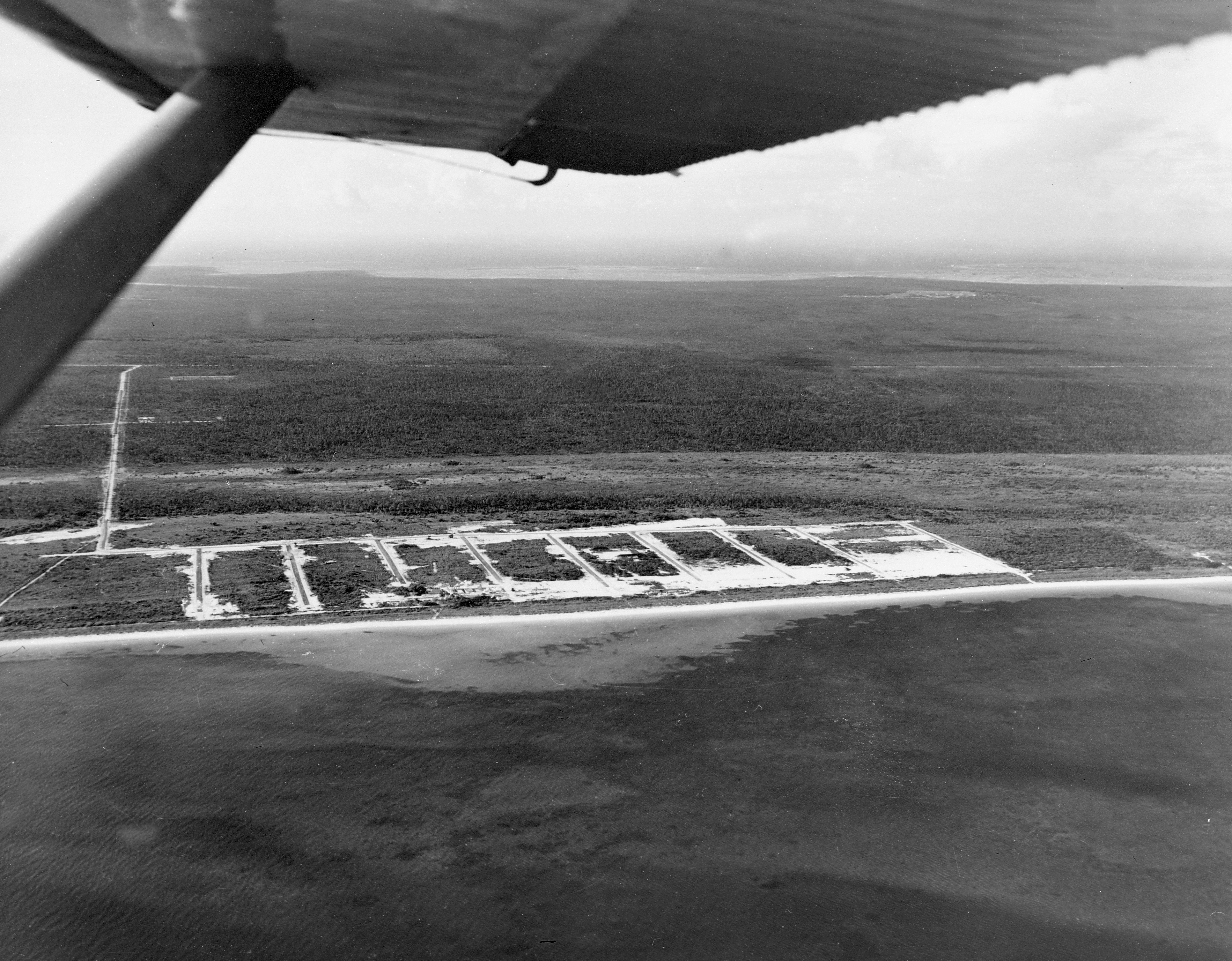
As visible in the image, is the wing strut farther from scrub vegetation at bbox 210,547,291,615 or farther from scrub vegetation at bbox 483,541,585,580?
scrub vegetation at bbox 483,541,585,580

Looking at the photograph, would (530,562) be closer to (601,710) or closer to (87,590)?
(601,710)

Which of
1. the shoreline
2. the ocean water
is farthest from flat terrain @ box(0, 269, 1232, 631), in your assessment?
the ocean water

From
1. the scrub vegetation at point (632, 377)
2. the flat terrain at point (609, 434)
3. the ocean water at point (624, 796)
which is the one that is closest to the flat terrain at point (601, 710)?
the ocean water at point (624, 796)

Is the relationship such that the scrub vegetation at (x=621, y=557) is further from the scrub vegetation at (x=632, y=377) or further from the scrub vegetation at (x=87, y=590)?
the scrub vegetation at (x=632, y=377)

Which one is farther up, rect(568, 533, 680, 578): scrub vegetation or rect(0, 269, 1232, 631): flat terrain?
rect(0, 269, 1232, 631): flat terrain

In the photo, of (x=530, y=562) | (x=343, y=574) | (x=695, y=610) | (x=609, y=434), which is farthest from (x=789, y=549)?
(x=609, y=434)

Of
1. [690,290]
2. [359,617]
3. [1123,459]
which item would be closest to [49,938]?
Answer: [359,617]
